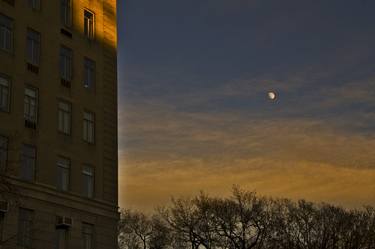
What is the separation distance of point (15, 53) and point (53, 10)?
4528 millimetres

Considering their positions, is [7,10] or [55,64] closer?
[7,10]

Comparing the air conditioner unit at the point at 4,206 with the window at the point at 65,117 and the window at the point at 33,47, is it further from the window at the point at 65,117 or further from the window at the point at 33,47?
the window at the point at 33,47

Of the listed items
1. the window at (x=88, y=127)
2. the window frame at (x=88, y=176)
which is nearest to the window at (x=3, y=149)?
the window frame at (x=88, y=176)

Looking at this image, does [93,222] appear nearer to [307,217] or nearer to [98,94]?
[98,94]

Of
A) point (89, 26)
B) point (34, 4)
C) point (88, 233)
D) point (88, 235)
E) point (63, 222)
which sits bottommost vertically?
point (88, 235)

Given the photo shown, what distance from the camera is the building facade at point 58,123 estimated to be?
3875 centimetres

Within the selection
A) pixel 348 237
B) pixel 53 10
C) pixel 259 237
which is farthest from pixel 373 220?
pixel 53 10

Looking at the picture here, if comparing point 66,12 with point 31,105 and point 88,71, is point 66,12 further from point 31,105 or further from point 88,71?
point 31,105

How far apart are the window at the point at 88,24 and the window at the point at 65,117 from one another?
5.32 metres

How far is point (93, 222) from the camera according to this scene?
4362 cm

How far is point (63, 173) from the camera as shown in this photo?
42.3m

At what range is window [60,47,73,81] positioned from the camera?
43.9 metres

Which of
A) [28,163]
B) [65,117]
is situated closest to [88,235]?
[28,163]

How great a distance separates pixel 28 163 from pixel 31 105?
10.5ft
